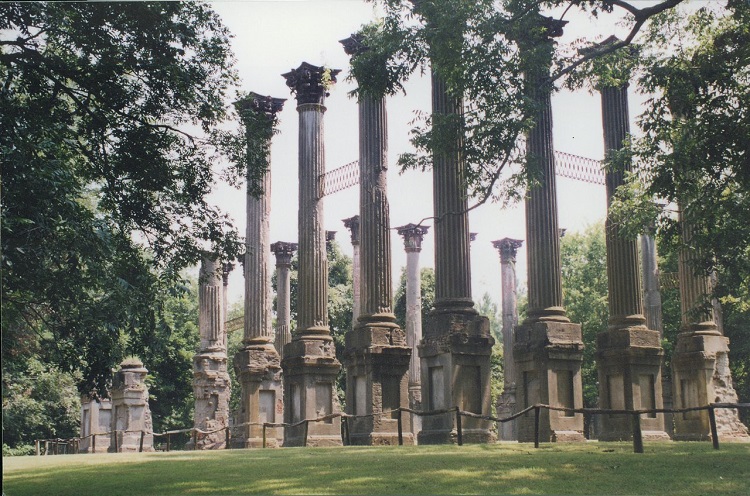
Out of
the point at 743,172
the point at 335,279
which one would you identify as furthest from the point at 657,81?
the point at 335,279

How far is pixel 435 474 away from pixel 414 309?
28.4 m

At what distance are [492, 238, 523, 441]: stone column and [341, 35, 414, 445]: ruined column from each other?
1284cm

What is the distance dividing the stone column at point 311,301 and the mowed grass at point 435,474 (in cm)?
978

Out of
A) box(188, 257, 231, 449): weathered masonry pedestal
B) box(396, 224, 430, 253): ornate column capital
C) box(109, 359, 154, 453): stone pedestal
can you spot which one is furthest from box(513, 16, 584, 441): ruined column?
box(396, 224, 430, 253): ornate column capital

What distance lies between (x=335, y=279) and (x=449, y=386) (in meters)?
40.2

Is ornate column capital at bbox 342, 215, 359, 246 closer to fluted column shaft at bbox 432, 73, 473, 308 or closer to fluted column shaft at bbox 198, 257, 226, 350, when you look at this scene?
fluted column shaft at bbox 198, 257, 226, 350

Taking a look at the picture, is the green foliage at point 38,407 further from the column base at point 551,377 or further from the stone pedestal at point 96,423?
the column base at point 551,377

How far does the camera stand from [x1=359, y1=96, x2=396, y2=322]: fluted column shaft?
26219 mm

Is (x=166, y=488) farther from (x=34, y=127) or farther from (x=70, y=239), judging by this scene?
(x=34, y=127)

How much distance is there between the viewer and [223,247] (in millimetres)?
17344

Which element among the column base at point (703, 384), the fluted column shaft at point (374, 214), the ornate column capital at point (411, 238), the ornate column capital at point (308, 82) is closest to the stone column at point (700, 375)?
the column base at point (703, 384)

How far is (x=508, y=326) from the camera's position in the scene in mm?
44469

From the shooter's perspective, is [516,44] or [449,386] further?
[449,386]

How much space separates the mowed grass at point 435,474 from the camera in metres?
12.5
